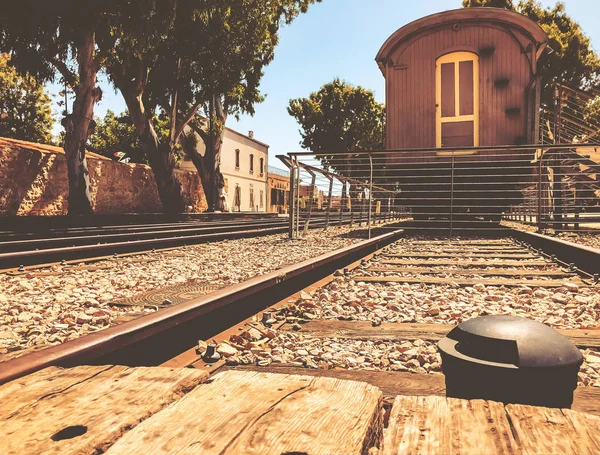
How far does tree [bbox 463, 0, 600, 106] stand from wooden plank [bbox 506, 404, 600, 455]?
26227mm

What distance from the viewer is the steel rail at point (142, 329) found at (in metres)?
1.46

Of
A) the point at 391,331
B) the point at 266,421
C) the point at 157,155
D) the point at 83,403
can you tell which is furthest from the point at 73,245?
the point at 157,155

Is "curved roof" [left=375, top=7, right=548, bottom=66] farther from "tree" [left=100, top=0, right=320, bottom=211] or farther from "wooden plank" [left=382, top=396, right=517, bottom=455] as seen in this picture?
"wooden plank" [left=382, top=396, right=517, bottom=455]

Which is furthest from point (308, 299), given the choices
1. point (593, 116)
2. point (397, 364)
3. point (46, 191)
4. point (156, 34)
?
point (593, 116)

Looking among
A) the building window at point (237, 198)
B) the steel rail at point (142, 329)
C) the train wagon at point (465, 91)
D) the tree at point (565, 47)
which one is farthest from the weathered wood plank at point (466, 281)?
the building window at point (237, 198)

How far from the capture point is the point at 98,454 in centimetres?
89

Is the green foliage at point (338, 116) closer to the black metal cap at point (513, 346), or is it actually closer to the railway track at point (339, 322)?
the railway track at point (339, 322)

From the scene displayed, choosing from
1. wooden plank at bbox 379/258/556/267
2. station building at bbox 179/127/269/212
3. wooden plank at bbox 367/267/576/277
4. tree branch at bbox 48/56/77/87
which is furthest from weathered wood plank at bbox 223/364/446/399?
station building at bbox 179/127/269/212

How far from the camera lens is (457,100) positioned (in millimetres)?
11164

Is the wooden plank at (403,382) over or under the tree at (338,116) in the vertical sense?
under

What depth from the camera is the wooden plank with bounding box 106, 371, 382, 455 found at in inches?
35.3

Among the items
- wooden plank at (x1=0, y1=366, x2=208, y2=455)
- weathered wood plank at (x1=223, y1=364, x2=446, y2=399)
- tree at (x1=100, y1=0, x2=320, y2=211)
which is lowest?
weathered wood plank at (x1=223, y1=364, x2=446, y2=399)

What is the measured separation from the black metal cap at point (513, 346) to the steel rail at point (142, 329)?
4.01ft

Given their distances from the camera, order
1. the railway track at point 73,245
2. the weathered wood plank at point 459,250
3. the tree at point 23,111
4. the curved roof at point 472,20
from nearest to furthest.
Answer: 1. the railway track at point 73,245
2. the weathered wood plank at point 459,250
3. the curved roof at point 472,20
4. the tree at point 23,111
